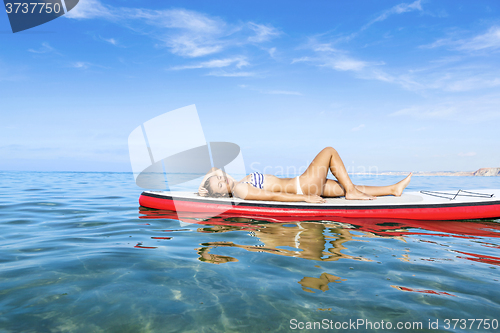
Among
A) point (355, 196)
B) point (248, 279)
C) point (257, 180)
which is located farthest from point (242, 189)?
point (248, 279)

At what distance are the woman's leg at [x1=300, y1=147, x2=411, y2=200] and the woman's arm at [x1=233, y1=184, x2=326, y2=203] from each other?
334 mm

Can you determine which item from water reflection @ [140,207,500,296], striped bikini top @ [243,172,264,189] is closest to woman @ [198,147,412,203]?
striped bikini top @ [243,172,264,189]

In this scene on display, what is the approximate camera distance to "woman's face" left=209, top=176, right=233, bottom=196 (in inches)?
244

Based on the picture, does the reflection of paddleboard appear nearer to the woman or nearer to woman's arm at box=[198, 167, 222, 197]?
the woman

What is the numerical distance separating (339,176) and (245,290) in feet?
13.4

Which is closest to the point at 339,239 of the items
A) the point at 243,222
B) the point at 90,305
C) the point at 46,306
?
the point at 243,222

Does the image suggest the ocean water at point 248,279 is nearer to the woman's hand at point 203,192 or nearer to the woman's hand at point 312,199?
the woman's hand at point 312,199

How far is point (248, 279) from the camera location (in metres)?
2.73

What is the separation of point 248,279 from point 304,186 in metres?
3.55

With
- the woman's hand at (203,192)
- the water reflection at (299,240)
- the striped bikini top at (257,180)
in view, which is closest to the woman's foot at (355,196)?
the water reflection at (299,240)

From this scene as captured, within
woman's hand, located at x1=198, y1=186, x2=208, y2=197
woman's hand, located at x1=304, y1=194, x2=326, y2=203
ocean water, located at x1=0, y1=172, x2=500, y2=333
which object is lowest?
ocean water, located at x1=0, y1=172, x2=500, y2=333

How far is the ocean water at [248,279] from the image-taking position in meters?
2.05

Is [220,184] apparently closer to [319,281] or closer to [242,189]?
[242,189]

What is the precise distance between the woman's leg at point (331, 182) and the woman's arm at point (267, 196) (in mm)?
334
